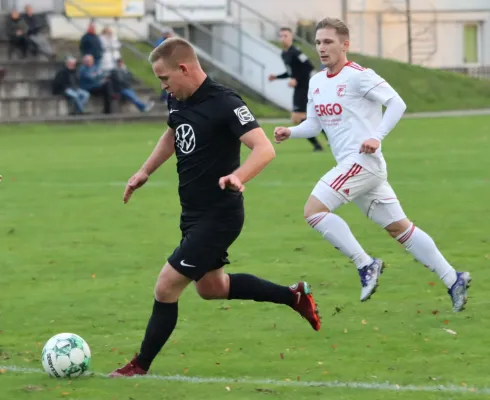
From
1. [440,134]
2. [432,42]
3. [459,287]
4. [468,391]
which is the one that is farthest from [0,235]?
[432,42]

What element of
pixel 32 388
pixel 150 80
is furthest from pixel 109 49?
pixel 32 388

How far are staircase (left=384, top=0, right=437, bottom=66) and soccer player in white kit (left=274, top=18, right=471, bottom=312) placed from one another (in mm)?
41977

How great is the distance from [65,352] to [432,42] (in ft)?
151

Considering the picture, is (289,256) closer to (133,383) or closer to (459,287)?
(459,287)

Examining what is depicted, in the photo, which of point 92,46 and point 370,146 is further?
point 92,46

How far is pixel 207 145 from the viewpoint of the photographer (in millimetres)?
6547

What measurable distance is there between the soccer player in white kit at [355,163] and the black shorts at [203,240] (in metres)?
1.75

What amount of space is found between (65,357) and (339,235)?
8.15 ft

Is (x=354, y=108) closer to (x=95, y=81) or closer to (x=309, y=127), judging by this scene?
(x=309, y=127)

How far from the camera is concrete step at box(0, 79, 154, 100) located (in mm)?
32094

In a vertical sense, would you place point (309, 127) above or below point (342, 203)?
above

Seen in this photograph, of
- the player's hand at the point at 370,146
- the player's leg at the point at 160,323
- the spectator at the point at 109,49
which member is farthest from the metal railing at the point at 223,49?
the player's leg at the point at 160,323

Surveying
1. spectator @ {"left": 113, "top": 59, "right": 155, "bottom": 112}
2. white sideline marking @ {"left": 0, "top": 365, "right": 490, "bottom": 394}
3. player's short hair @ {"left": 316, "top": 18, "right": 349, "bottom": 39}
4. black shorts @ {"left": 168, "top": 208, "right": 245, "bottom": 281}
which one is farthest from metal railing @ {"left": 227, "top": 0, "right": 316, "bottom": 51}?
white sideline marking @ {"left": 0, "top": 365, "right": 490, "bottom": 394}

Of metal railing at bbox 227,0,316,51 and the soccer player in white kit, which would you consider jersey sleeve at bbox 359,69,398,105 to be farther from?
metal railing at bbox 227,0,316,51
